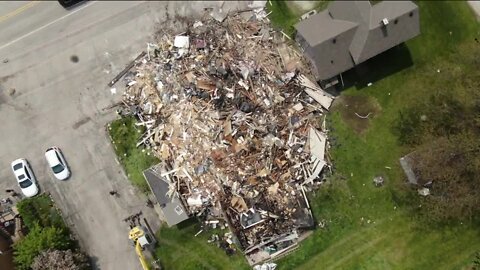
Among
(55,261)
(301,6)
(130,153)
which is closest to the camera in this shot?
(55,261)

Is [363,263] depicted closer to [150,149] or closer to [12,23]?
[150,149]

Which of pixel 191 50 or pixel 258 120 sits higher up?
pixel 191 50

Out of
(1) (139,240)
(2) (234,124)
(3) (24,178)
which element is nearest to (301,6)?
(2) (234,124)

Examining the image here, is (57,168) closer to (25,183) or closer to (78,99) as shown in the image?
(25,183)

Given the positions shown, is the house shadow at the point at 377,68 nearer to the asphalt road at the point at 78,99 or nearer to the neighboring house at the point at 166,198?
the asphalt road at the point at 78,99

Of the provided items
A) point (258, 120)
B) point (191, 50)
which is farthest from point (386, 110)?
point (191, 50)

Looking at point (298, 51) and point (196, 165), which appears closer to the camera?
point (196, 165)

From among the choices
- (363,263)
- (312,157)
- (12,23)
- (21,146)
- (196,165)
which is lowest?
(363,263)
